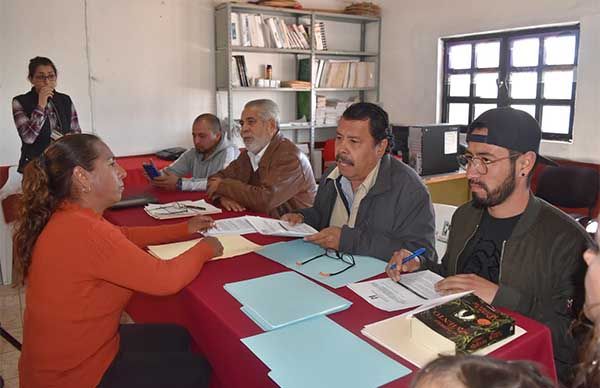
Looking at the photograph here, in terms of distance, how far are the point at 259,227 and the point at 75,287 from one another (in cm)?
85

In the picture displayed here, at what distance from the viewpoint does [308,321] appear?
128 centimetres

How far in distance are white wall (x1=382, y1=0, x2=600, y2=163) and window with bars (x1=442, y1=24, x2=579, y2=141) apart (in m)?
0.12

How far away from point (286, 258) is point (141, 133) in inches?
143

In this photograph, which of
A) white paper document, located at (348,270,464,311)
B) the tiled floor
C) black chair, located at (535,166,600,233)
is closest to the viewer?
white paper document, located at (348,270,464,311)

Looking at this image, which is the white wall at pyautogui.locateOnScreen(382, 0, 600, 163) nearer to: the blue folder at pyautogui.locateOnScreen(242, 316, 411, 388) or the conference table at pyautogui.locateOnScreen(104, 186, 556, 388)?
the conference table at pyautogui.locateOnScreen(104, 186, 556, 388)

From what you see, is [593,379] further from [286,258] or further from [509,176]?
[286,258]

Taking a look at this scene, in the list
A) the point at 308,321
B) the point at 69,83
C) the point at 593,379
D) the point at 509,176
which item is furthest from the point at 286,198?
the point at 69,83

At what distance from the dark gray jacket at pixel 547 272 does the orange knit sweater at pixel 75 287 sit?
3.38 ft

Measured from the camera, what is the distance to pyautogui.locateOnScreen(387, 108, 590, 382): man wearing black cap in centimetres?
147

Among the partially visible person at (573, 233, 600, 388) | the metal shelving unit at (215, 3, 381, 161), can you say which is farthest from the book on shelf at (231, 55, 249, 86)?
the partially visible person at (573, 233, 600, 388)

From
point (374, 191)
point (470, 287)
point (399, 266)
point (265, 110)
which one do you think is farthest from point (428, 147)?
point (470, 287)

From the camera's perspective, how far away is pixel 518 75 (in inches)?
186

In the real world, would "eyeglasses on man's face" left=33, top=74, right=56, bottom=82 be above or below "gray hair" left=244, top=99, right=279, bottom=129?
above

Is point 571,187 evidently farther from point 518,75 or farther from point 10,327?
point 10,327
